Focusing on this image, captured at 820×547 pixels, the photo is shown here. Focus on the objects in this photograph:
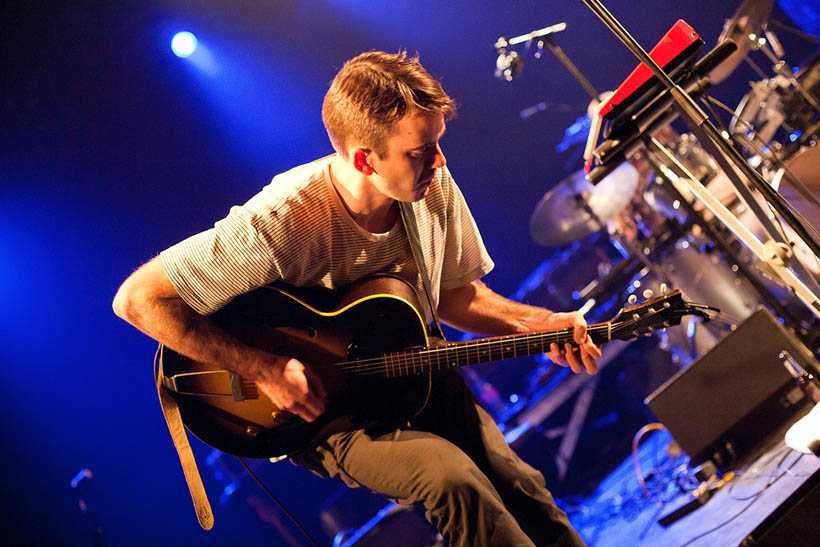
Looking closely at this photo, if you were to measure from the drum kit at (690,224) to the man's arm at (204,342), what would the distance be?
9.83 ft

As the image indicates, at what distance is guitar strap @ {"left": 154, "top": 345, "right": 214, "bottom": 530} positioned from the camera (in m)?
2.44

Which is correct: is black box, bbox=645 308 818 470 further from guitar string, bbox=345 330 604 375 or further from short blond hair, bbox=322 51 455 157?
short blond hair, bbox=322 51 455 157

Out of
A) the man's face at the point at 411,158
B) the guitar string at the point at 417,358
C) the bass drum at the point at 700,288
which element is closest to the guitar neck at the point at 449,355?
the guitar string at the point at 417,358

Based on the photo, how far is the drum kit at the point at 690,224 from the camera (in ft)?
14.9

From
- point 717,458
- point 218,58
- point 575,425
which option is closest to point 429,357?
point 717,458

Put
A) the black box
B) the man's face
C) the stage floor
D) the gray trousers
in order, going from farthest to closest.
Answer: the black box → the stage floor → the man's face → the gray trousers

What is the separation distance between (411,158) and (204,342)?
1146 millimetres

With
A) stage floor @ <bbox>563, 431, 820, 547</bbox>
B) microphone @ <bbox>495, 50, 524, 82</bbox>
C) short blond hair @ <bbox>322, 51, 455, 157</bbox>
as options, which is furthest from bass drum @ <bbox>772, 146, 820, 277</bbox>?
microphone @ <bbox>495, 50, 524, 82</bbox>

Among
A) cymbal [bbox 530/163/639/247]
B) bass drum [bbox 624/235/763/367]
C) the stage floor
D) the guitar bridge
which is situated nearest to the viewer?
the guitar bridge

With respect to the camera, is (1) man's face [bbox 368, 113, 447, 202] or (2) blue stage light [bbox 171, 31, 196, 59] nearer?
(1) man's face [bbox 368, 113, 447, 202]

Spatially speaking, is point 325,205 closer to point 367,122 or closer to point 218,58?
point 367,122

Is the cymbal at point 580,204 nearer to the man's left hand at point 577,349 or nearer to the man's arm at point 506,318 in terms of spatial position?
the man's arm at point 506,318

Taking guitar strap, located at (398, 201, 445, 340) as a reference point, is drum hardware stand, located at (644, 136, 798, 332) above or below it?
below

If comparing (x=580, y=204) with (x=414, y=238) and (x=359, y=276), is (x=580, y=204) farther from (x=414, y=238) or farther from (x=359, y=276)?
(x=359, y=276)
